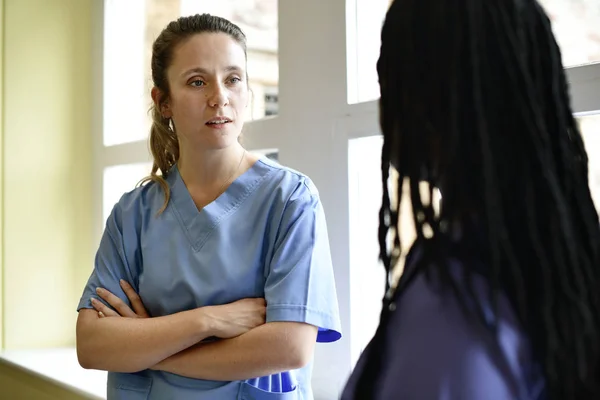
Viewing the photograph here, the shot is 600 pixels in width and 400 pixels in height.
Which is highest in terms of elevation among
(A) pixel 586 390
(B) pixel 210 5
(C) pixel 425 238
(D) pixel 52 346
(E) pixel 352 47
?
(B) pixel 210 5

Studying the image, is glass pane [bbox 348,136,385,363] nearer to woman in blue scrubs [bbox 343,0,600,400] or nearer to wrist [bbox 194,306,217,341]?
wrist [bbox 194,306,217,341]

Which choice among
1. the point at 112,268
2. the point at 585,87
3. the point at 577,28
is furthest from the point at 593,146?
the point at 112,268

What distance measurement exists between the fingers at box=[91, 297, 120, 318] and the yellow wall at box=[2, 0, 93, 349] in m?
1.34

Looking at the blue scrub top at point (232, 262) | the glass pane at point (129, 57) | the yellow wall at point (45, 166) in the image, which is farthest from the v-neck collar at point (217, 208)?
the yellow wall at point (45, 166)

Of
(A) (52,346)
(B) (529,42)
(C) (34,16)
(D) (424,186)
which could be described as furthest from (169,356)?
(C) (34,16)

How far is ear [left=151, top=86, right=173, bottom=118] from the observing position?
1269 mm

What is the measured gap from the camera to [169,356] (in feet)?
3.58

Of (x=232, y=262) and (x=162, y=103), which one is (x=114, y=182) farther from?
(x=232, y=262)

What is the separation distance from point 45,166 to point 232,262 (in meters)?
1.54

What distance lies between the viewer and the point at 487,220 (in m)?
0.50

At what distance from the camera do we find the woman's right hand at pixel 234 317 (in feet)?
3.46

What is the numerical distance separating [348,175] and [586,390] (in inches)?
37.2

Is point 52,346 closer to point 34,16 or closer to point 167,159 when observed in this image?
point 34,16

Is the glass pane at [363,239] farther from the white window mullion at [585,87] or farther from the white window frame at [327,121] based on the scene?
the white window mullion at [585,87]
